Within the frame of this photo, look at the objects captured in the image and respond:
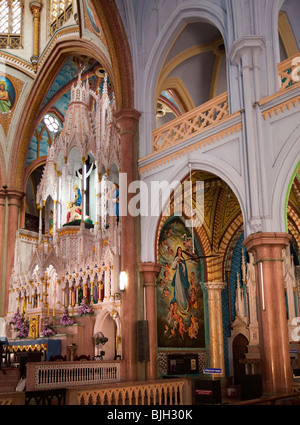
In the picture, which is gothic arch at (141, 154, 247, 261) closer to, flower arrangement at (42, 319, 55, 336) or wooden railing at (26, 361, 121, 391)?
wooden railing at (26, 361, 121, 391)

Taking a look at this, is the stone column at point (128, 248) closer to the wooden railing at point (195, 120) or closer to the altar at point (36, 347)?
the wooden railing at point (195, 120)

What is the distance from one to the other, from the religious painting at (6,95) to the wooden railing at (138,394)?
15.8 m

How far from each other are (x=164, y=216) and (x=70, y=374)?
4985 mm

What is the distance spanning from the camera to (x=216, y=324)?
653 inches

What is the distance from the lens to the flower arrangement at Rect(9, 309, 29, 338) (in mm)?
17469

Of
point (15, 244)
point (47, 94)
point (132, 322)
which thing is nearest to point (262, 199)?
point (132, 322)

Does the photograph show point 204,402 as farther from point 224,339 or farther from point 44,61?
point 44,61

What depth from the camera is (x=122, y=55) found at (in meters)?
15.6

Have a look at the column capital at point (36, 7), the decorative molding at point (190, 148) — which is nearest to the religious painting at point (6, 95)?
the column capital at point (36, 7)

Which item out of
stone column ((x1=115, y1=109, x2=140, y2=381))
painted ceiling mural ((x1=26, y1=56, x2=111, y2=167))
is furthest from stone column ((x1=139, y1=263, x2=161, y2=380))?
painted ceiling mural ((x1=26, y1=56, x2=111, y2=167))

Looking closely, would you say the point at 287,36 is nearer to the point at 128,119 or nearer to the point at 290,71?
the point at 290,71

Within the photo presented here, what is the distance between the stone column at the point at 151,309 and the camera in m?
13.2

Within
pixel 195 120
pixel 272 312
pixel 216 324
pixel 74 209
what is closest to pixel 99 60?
pixel 74 209

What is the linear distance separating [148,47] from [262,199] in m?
6.81
